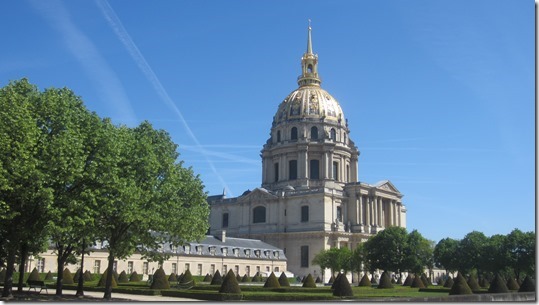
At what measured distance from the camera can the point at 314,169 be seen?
99.5m

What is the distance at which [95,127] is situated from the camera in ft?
102

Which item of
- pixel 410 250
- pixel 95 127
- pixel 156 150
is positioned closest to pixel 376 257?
pixel 410 250

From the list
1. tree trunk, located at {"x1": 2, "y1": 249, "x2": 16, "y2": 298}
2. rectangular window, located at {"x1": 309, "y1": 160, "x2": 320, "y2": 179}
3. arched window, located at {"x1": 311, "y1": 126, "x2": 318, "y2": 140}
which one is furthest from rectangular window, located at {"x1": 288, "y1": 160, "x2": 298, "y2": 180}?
tree trunk, located at {"x1": 2, "y1": 249, "x2": 16, "y2": 298}

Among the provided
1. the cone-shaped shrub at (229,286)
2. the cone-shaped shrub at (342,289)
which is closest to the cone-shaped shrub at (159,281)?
the cone-shaped shrub at (229,286)

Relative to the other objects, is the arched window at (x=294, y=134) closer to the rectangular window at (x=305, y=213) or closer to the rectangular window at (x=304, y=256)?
the rectangular window at (x=305, y=213)

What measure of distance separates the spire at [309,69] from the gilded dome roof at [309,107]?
4.62ft

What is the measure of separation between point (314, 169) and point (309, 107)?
10.4 meters

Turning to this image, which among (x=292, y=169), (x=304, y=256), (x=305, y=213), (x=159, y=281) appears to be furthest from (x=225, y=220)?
(x=159, y=281)

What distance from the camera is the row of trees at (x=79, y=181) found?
2669 centimetres

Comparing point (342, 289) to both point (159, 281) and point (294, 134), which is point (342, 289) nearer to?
point (159, 281)

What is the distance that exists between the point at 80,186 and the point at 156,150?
21.9 feet

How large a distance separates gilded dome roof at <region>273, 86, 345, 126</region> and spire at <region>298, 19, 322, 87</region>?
1409 millimetres

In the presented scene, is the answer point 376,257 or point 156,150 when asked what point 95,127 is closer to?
point 156,150

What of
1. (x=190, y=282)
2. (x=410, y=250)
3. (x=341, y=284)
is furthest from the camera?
(x=410, y=250)
